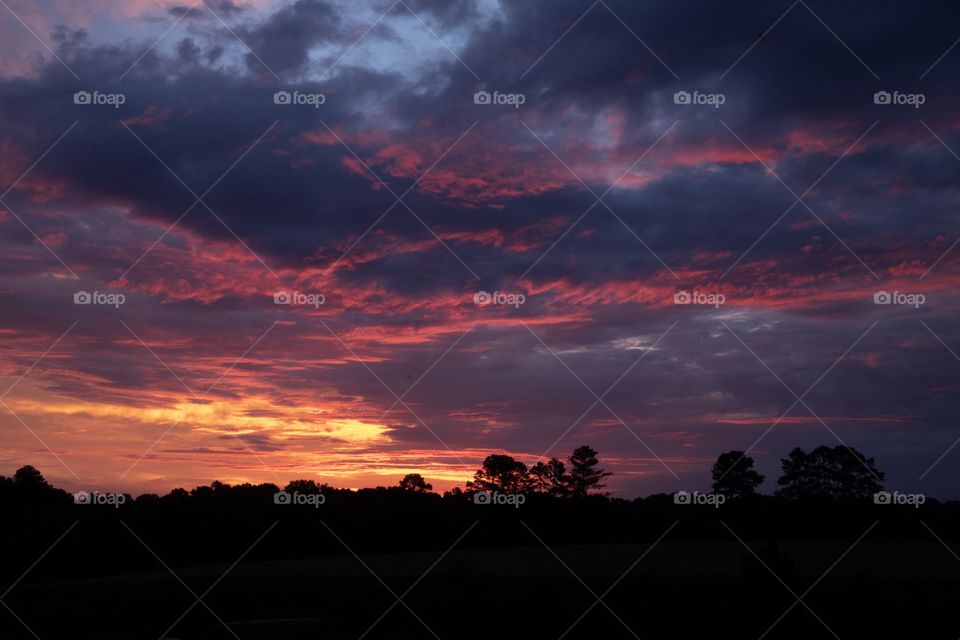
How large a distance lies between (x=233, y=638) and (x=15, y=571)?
26063 millimetres

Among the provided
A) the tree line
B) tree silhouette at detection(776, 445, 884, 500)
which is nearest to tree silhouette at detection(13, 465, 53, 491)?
the tree line

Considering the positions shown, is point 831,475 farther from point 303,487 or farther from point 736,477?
point 303,487

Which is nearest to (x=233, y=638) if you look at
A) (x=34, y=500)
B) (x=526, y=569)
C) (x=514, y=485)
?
(x=526, y=569)

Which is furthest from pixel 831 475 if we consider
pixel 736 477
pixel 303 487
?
pixel 303 487

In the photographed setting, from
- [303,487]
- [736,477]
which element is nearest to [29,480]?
[303,487]

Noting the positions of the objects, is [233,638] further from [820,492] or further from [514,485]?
[820,492]

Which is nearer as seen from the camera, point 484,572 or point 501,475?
point 484,572

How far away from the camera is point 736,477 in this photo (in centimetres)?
5912

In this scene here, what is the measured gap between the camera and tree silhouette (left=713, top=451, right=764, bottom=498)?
58938 millimetres

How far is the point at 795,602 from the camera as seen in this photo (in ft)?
73.9

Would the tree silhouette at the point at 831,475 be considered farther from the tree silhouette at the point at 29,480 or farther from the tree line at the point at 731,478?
the tree silhouette at the point at 29,480

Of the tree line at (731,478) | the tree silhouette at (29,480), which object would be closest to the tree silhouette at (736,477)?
the tree line at (731,478)

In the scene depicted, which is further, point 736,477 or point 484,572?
point 736,477

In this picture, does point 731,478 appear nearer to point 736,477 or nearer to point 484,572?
point 736,477
